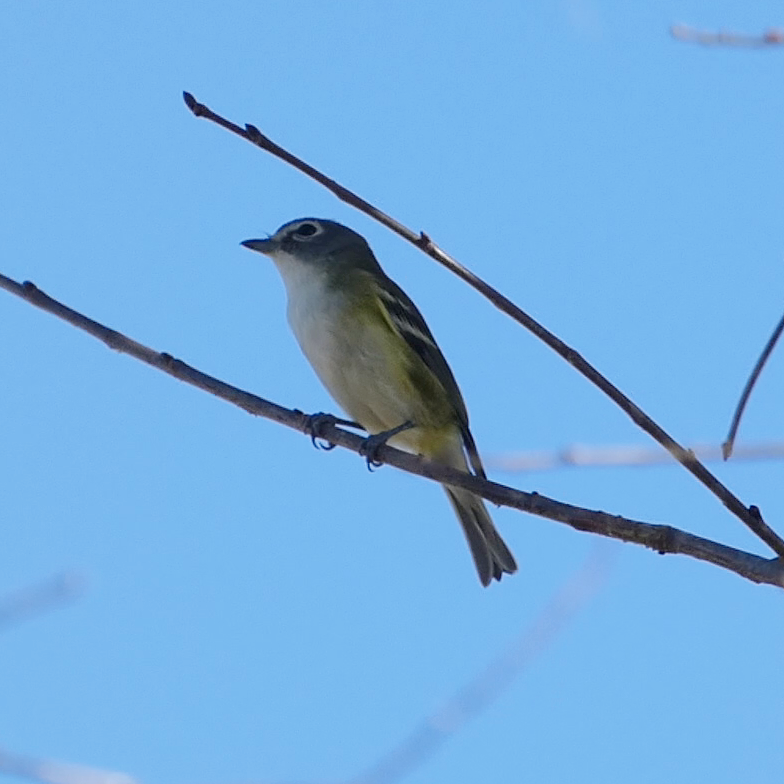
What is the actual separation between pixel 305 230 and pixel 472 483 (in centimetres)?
398

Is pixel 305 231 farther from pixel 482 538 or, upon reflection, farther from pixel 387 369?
pixel 482 538

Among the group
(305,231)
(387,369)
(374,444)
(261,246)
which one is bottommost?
(374,444)

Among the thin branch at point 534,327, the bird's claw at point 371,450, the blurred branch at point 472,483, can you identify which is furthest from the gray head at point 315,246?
the thin branch at point 534,327

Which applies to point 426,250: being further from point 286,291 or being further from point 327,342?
point 286,291

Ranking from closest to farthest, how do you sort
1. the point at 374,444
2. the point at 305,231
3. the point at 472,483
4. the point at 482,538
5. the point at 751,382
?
the point at 751,382, the point at 472,483, the point at 374,444, the point at 482,538, the point at 305,231

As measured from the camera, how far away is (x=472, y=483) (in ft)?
11.4

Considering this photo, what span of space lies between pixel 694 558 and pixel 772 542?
197mm

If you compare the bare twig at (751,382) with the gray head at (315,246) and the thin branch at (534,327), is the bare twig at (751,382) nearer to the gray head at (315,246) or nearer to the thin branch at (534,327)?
the thin branch at (534,327)

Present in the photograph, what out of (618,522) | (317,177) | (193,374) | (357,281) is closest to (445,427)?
(357,281)

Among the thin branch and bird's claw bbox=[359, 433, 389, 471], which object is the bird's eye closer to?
bird's claw bbox=[359, 433, 389, 471]

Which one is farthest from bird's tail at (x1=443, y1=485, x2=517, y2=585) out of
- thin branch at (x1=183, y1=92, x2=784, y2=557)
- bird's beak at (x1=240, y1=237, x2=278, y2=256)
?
thin branch at (x1=183, y1=92, x2=784, y2=557)

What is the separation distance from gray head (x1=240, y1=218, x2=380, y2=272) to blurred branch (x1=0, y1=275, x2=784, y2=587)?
2382 mm

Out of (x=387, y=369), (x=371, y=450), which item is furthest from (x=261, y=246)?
(x=371, y=450)

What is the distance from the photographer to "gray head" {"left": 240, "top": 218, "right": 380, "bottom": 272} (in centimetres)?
683
